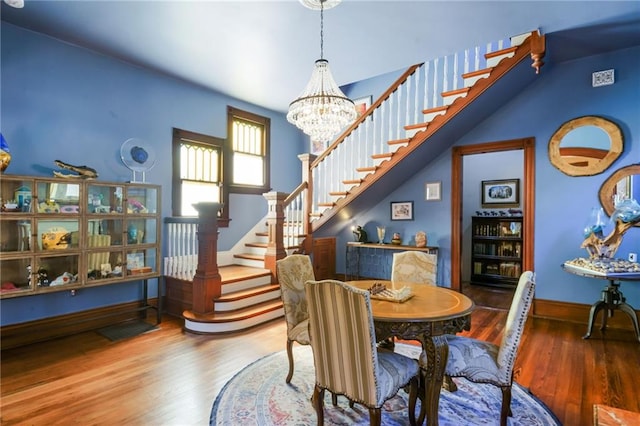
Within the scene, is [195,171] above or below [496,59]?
below

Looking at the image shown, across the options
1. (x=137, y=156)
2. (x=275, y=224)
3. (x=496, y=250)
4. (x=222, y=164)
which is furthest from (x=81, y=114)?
(x=496, y=250)

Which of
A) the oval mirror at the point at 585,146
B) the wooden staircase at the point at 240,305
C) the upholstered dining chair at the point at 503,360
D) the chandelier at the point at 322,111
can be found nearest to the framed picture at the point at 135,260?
the wooden staircase at the point at 240,305

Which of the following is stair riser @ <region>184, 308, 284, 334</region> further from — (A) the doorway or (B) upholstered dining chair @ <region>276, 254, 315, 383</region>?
(A) the doorway

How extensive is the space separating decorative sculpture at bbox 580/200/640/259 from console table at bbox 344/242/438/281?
2.57m

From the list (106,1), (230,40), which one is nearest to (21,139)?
(106,1)

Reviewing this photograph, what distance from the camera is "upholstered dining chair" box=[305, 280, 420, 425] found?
5.51ft

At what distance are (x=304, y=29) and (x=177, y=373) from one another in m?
3.41

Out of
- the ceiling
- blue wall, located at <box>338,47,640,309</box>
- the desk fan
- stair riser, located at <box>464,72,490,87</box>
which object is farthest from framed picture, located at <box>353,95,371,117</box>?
→ the desk fan

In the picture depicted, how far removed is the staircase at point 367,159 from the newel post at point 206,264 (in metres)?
0.11

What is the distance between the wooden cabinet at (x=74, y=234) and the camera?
10.4 feet

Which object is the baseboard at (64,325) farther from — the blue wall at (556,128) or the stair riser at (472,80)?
the blue wall at (556,128)

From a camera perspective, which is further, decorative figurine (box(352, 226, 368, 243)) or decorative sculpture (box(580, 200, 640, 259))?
decorative figurine (box(352, 226, 368, 243))

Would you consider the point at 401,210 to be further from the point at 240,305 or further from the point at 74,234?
the point at 74,234

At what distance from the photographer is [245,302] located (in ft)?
13.6
